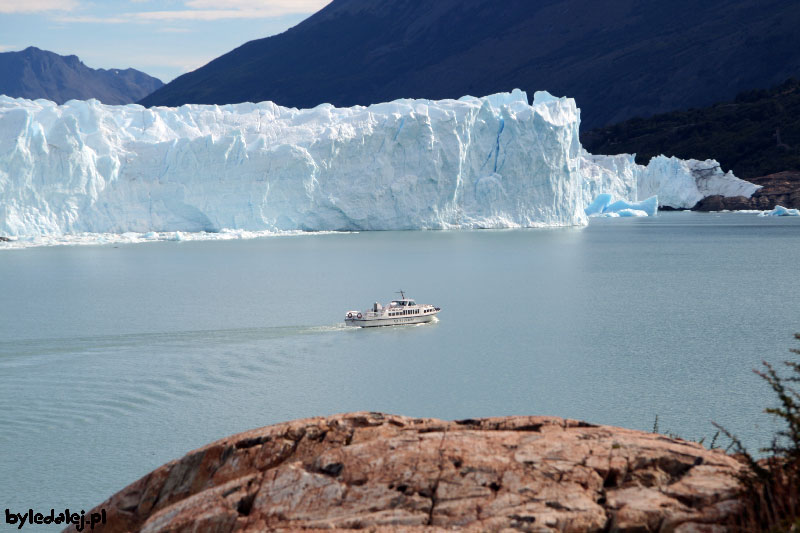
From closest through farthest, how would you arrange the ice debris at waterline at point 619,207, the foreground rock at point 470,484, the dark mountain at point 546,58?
the foreground rock at point 470,484 → the ice debris at waterline at point 619,207 → the dark mountain at point 546,58

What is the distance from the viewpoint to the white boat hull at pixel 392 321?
70.1 feet

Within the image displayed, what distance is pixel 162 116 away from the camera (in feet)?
169

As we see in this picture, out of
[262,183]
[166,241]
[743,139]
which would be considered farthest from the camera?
[743,139]

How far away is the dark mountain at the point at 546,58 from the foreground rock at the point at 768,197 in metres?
63.8

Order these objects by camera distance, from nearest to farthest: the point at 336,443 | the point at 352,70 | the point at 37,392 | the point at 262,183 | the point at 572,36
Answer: the point at 336,443
the point at 37,392
the point at 262,183
the point at 572,36
the point at 352,70

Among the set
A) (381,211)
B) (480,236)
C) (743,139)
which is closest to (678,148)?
(743,139)

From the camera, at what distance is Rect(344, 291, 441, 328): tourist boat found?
2142cm

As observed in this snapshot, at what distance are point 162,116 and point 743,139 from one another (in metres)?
59.9

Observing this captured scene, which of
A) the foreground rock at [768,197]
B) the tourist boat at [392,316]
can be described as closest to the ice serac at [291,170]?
the tourist boat at [392,316]

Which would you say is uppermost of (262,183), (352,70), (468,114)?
(352,70)

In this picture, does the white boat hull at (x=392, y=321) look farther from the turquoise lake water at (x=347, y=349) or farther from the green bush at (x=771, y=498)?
the green bush at (x=771, y=498)

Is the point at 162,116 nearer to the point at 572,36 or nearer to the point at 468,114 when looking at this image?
the point at 468,114

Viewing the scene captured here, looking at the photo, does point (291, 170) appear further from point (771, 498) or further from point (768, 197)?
point (768, 197)

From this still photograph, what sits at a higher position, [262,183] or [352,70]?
[352,70]
